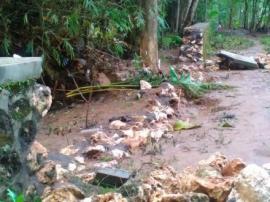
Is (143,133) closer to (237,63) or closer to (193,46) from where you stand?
(237,63)

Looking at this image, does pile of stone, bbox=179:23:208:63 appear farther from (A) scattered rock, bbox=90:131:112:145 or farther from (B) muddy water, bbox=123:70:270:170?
(A) scattered rock, bbox=90:131:112:145

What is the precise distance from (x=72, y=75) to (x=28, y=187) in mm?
3975

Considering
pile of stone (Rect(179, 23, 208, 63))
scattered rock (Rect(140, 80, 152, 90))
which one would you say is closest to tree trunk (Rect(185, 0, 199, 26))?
pile of stone (Rect(179, 23, 208, 63))

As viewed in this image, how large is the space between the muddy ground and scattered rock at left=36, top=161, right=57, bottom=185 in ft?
3.18

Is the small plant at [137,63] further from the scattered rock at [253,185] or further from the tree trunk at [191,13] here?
the tree trunk at [191,13]

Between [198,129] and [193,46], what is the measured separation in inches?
209

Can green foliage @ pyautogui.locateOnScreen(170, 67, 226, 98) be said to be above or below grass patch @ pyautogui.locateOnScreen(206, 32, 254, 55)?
above

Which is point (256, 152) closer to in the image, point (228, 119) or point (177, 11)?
point (228, 119)

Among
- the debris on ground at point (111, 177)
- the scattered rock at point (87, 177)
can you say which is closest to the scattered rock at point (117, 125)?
the scattered rock at point (87, 177)

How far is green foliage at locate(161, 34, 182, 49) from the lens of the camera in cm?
1107

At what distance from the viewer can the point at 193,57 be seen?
31.9 ft

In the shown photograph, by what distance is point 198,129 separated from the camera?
4.97m

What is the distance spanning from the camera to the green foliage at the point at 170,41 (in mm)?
11070

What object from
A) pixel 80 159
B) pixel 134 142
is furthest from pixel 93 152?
pixel 134 142
